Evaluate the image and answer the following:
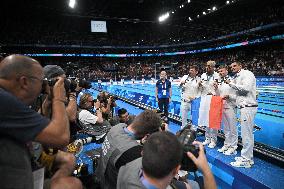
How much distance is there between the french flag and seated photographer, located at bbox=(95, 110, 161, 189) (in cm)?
349

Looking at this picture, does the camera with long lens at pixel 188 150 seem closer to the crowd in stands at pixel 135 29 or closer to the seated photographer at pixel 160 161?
the seated photographer at pixel 160 161

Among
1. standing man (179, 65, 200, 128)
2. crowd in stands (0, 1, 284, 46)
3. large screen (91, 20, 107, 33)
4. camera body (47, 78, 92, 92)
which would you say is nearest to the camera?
camera body (47, 78, 92, 92)

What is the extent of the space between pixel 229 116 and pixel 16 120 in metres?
4.80

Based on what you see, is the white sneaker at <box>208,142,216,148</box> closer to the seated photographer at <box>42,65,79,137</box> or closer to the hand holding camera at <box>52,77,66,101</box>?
the seated photographer at <box>42,65,79,137</box>

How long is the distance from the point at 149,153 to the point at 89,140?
3807mm

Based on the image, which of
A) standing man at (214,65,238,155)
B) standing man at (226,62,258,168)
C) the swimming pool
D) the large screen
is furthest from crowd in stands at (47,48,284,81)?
standing man at (226,62,258,168)

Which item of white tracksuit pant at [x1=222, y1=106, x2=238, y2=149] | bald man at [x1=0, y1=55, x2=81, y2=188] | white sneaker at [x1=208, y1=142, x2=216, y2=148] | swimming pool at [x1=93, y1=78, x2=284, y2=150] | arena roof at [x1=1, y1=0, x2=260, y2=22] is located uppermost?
arena roof at [x1=1, y1=0, x2=260, y2=22]

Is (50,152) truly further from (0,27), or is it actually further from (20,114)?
(0,27)

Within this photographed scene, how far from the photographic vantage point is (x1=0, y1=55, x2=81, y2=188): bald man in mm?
1506

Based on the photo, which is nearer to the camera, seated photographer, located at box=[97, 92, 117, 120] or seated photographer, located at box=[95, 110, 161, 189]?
seated photographer, located at box=[95, 110, 161, 189]

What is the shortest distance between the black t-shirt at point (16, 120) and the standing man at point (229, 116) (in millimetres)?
4525

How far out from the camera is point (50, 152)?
2760 mm

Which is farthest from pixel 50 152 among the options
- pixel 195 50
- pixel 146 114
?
pixel 195 50

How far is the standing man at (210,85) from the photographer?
235 inches
